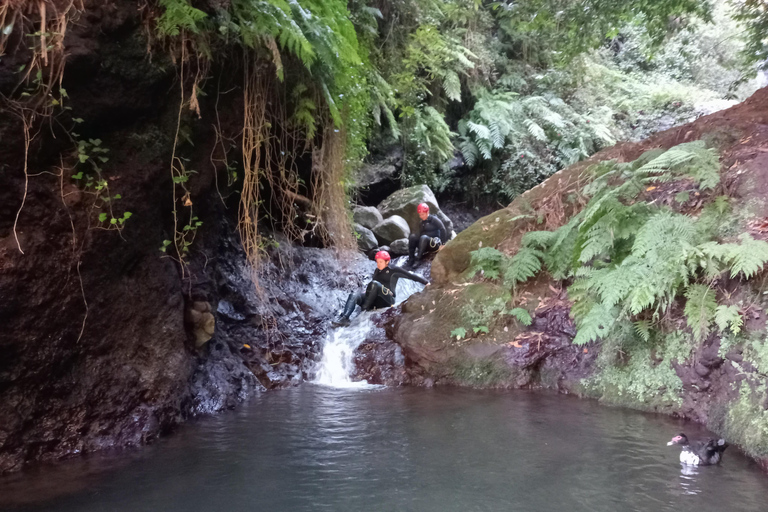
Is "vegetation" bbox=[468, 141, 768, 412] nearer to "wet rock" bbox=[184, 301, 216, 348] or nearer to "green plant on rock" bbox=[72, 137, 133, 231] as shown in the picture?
A: "wet rock" bbox=[184, 301, 216, 348]

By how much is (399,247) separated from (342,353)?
186 inches

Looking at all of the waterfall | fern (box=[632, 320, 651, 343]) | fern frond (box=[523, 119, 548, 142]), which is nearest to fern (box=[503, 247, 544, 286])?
fern (box=[632, 320, 651, 343])

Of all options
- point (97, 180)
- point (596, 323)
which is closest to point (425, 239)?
point (596, 323)

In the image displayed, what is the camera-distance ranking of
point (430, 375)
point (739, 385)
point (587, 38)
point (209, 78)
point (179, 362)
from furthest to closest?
point (587, 38), point (430, 375), point (179, 362), point (209, 78), point (739, 385)

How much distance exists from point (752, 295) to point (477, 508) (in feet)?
10.6

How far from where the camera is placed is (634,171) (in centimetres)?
634

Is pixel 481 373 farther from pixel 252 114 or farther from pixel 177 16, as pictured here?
pixel 177 16

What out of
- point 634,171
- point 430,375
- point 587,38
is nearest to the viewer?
point 634,171

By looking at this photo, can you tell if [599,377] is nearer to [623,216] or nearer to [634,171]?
[623,216]

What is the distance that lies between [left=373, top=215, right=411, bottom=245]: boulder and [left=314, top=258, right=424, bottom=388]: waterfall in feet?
13.4

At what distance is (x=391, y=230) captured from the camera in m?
12.4

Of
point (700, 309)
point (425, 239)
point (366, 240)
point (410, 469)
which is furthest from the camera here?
point (366, 240)

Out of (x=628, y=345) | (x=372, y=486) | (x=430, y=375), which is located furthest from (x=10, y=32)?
(x=628, y=345)

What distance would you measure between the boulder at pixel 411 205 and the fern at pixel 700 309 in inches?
319
